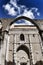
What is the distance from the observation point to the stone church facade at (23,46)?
2189cm

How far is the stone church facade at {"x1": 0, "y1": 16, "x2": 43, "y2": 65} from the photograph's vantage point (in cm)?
2189

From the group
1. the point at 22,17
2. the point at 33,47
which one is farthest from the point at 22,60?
the point at 22,17

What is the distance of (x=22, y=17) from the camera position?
14359 millimetres

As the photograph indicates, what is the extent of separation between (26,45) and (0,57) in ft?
39.2

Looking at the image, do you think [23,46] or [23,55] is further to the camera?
[23,46]

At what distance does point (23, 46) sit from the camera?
23734mm

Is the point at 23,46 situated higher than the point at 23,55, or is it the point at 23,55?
the point at 23,46

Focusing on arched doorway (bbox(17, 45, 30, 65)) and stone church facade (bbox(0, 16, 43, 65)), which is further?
arched doorway (bbox(17, 45, 30, 65))

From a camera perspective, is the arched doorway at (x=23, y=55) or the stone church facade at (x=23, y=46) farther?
the arched doorway at (x=23, y=55)

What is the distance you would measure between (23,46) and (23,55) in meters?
1.48

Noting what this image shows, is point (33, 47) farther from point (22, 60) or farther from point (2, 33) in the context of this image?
point (2, 33)

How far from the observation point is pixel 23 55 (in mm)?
22719

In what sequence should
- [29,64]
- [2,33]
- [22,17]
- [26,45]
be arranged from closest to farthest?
[2,33]
[22,17]
[29,64]
[26,45]

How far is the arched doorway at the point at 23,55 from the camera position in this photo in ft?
72.8
